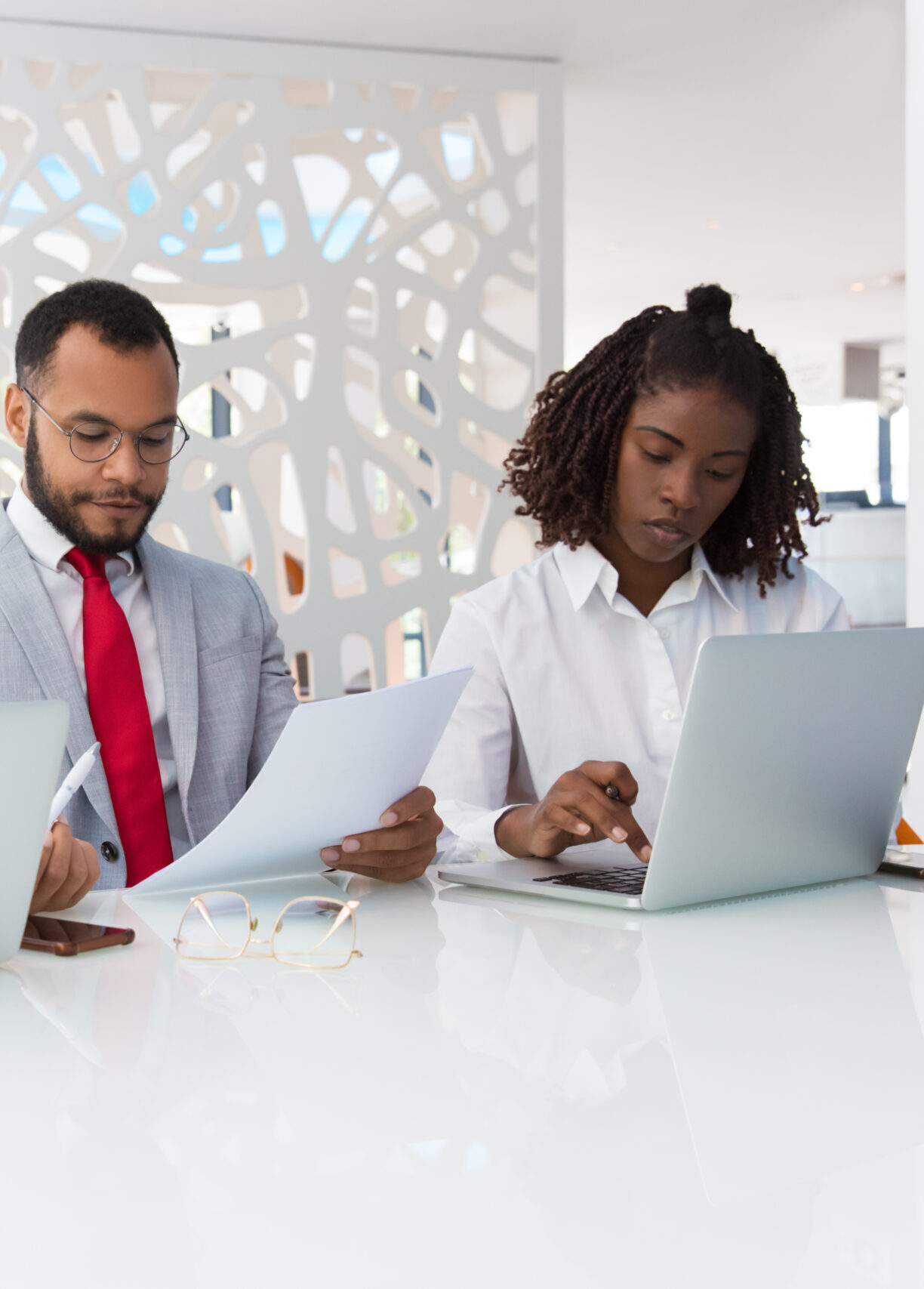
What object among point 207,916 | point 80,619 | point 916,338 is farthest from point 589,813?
point 916,338

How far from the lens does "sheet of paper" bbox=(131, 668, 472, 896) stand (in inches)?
44.3

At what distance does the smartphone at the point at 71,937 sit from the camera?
A: 41.8 inches

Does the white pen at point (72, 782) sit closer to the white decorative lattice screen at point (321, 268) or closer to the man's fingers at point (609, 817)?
the man's fingers at point (609, 817)

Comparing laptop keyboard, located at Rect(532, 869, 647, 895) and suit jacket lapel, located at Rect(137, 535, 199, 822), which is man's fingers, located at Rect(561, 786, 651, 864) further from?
suit jacket lapel, located at Rect(137, 535, 199, 822)

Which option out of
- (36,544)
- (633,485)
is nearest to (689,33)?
(633,485)

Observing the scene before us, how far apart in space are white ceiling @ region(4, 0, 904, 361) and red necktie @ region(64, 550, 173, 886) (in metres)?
3.70

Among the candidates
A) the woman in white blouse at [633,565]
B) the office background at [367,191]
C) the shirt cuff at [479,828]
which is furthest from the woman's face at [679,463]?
the office background at [367,191]

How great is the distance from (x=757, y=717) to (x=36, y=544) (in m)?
1.07

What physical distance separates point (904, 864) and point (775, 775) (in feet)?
0.97

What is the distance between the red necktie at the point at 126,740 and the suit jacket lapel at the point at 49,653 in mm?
16

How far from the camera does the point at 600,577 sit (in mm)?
1931

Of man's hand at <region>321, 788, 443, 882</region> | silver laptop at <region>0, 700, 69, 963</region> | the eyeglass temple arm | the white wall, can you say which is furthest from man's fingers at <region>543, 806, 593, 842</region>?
the white wall

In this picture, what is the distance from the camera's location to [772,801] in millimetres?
Answer: 1229

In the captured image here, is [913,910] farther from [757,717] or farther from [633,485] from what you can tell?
[633,485]
